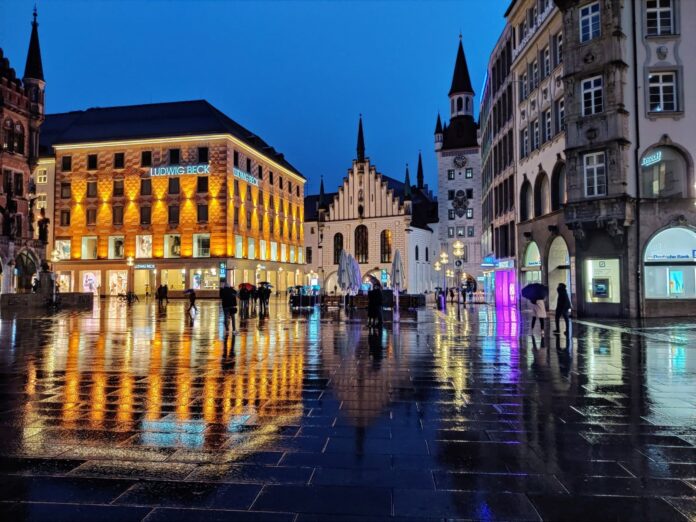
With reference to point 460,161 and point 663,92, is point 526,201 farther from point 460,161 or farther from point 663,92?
point 460,161

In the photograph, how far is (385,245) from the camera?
7656 centimetres

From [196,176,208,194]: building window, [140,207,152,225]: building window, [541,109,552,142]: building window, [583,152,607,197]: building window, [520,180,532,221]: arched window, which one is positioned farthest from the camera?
[140,207,152,225]: building window

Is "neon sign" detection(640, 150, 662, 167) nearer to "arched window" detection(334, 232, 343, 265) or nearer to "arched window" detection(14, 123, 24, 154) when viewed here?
"arched window" detection(14, 123, 24, 154)

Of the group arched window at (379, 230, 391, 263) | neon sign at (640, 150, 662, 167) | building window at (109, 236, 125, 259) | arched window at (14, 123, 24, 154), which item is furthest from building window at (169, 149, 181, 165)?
neon sign at (640, 150, 662, 167)

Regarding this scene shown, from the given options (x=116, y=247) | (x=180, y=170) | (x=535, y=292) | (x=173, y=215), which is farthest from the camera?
(x=116, y=247)

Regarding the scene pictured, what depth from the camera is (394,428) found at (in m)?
6.16

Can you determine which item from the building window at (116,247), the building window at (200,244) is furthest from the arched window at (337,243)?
the building window at (116,247)

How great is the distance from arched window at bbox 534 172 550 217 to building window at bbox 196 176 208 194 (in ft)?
122

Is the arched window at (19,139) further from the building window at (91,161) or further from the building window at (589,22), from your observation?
the building window at (589,22)

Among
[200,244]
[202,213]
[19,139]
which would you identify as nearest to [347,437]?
[19,139]

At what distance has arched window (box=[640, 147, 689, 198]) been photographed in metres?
24.6

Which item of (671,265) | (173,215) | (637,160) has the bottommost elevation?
(671,265)

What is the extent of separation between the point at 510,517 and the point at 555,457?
1.55 metres

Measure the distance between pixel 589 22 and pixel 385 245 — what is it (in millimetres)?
52130
